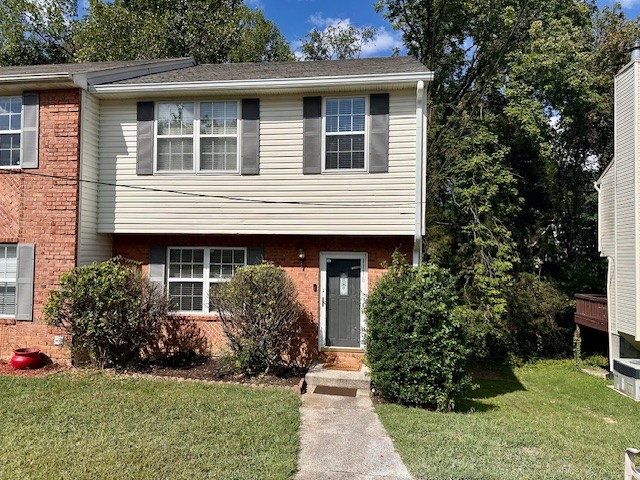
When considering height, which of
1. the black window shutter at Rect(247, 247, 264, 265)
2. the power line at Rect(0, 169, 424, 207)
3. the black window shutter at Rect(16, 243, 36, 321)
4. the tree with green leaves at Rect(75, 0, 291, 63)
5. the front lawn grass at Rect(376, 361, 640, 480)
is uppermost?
the tree with green leaves at Rect(75, 0, 291, 63)

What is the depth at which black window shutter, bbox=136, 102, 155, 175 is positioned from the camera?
8773 millimetres

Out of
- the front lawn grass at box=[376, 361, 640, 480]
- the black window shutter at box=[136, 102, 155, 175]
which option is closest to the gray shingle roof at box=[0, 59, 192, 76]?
the black window shutter at box=[136, 102, 155, 175]

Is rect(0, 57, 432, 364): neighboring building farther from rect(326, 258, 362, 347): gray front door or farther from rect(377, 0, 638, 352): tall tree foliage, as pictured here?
rect(377, 0, 638, 352): tall tree foliage

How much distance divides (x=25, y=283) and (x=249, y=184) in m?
4.64

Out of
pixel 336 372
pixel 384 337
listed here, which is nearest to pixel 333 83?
pixel 384 337

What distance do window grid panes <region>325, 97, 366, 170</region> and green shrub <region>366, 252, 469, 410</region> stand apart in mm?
2694

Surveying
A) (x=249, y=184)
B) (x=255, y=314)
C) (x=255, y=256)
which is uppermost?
(x=249, y=184)

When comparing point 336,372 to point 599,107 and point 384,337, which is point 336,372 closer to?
point 384,337

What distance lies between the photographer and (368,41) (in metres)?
20.7

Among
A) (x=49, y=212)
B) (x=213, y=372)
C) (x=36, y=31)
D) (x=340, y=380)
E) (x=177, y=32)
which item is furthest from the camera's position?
(x=36, y=31)

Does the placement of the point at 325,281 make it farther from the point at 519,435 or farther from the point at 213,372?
the point at 519,435

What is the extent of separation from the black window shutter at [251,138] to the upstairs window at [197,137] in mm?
203

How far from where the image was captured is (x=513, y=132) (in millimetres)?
14070

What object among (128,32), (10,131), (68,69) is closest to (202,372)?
(10,131)
